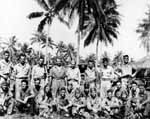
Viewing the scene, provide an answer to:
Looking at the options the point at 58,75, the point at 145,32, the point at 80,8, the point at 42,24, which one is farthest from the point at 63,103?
the point at 145,32

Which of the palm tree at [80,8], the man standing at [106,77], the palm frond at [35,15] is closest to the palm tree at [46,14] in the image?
the palm frond at [35,15]

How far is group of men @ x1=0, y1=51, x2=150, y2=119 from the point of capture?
26.7 feet

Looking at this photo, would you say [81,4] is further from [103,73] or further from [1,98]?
[1,98]

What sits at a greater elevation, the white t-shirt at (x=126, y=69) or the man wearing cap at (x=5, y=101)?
the white t-shirt at (x=126, y=69)

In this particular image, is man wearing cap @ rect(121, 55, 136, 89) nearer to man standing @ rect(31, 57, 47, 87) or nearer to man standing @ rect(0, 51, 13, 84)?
man standing @ rect(31, 57, 47, 87)

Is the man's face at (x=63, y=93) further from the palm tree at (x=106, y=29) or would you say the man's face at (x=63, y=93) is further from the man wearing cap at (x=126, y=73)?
the palm tree at (x=106, y=29)

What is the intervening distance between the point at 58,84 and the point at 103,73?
1.69m

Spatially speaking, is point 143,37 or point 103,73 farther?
point 143,37

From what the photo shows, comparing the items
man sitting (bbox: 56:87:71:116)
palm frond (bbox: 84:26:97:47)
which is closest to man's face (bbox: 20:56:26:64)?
man sitting (bbox: 56:87:71:116)

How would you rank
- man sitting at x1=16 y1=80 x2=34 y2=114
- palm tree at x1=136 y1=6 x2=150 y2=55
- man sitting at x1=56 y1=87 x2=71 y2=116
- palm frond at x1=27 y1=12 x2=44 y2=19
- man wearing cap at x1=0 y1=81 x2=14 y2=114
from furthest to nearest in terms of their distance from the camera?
palm tree at x1=136 y1=6 x2=150 y2=55 → palm frond at x1=27 y1=12 x2=44 y2=19 → man sitting at x1=56 y1=87 x2=71 y2=116 → man sitting at x1=16 y1=80 x2=34 y2=114 → man wearing cap at x1=0 y1=81 x2=14 y2=114

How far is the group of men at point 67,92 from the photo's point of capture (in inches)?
320

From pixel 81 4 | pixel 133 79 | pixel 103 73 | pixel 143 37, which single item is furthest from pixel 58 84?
pixel 143 37

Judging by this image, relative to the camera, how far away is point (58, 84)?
910cm

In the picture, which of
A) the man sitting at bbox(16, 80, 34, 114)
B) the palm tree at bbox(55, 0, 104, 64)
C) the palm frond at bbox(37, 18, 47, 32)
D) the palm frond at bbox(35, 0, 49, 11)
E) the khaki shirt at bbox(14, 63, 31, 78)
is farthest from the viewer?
the palm frond at bbox(35, 0, 49, 11)
